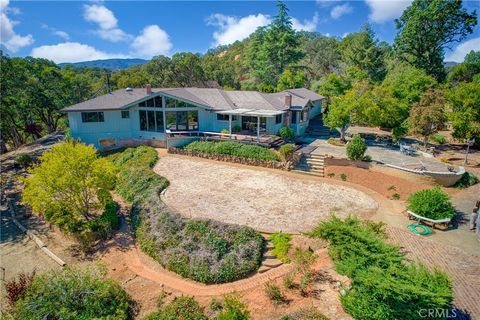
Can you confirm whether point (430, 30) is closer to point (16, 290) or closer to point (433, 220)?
point (433, 220)

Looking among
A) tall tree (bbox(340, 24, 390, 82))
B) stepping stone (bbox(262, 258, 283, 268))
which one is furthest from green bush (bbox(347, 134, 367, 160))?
tall tree (bbox(340, 24, 390, 82))

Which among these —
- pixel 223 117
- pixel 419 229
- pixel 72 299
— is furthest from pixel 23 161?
pixel 419 229

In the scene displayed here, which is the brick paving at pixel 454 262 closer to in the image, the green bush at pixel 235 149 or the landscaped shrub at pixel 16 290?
the green bush at pixel 235 149

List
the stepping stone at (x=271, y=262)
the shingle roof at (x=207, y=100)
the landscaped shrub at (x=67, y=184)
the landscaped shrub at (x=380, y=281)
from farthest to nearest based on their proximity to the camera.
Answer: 1. the shingle roof at (x=207, y=100)
2. the landscaped shrub at (x=67, y=184)
3. the stepping stone at (x=271, y=262)
4. the landscaped shrub at (x=380, y=281)

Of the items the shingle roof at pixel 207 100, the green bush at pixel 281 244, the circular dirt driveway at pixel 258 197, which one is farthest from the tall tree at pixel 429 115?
the green bush at pixel 281 244

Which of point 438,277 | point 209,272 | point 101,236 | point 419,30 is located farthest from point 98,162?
point 419,30

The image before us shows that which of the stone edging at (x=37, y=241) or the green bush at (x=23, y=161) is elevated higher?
the green bush at (x=23, y=161)
